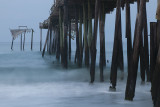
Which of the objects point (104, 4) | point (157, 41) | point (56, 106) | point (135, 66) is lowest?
point (56, 106)

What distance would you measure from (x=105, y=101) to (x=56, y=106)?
1422mm

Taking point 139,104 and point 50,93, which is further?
point 50,93

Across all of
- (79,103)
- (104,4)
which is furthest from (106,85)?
(104,4)

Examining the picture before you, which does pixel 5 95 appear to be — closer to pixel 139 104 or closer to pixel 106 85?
pixel 106 85

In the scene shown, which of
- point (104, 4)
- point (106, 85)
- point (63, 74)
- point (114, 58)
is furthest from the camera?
point (63, 74)

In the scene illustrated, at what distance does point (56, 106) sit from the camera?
321 inches

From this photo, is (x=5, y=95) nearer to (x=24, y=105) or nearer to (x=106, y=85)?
(x=24, y=105)

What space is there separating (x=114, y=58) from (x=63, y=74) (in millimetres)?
7083

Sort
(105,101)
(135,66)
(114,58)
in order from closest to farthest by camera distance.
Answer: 1. (135,66)
2. (105,101)
3. (114,58)

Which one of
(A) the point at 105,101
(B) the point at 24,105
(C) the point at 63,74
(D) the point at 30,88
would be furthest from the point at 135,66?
(C) the point at 63,74

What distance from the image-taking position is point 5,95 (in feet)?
32.4

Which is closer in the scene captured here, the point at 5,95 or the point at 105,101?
the point at 105,101

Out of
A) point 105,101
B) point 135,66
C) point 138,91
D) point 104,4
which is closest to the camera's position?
point 135,66

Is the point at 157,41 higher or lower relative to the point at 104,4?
lower
